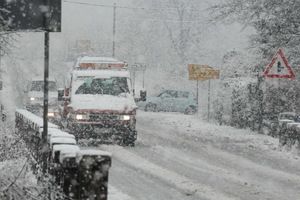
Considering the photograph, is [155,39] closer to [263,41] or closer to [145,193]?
[263,41]

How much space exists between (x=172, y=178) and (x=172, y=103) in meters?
28.1

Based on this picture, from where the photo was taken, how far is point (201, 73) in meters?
30.0

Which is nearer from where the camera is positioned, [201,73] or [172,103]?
[201,73]

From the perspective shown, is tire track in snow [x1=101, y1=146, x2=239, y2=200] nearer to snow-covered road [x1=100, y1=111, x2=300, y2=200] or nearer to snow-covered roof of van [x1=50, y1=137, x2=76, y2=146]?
snow-covered road [x1=100, y1=111, x2=300, y2=200]

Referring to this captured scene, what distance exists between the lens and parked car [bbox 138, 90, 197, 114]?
4066 cm

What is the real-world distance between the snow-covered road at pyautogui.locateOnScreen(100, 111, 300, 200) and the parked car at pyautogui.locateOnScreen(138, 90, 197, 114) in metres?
17.4

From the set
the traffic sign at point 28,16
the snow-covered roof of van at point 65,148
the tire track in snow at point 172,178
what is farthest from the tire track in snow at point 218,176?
the traffic sign at point 28,16

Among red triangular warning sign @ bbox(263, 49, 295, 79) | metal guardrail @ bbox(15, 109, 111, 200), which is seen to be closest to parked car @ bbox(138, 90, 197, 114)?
red triangular warning sign @ bbox(263, 49, 295, 79)

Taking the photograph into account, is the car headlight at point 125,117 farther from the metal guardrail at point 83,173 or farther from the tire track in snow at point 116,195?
the metal guardrail at point 83,173

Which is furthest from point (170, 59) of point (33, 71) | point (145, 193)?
point (145, 193)

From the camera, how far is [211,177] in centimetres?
1309

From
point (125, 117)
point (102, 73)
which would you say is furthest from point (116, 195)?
point (102, 73)

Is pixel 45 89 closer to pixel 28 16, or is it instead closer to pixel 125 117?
pixel 28 16

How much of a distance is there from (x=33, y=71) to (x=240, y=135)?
55184mm
